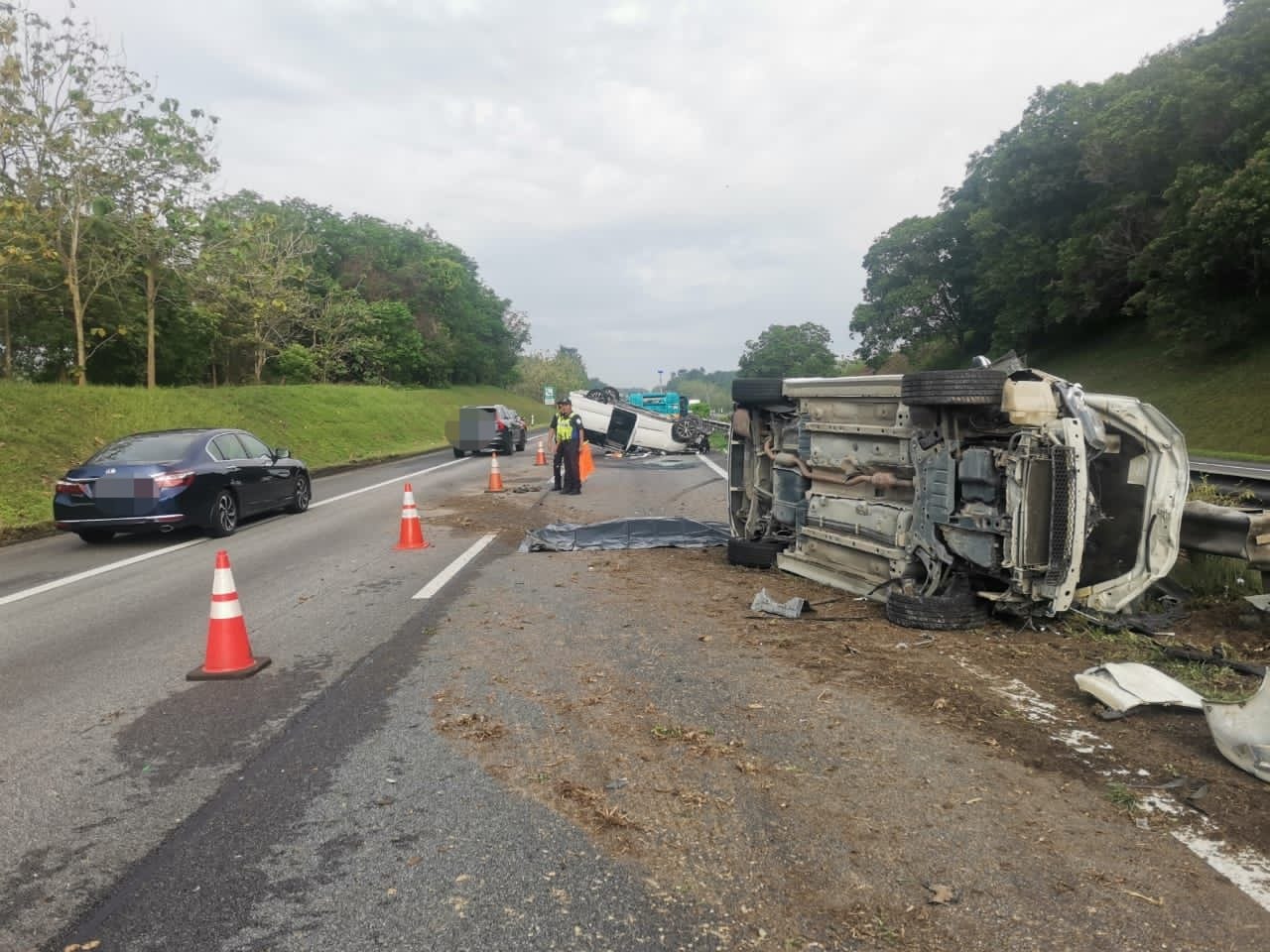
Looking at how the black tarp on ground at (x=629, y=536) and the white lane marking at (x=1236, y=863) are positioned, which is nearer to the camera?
the white lane marking at (x=1236, y=863)

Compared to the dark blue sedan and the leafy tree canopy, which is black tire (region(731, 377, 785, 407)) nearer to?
the dark blue sedan

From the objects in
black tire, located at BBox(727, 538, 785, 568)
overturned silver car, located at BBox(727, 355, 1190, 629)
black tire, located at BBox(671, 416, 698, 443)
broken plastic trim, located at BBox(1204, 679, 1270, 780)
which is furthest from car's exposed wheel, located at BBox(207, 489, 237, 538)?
black tire, located at BBox(671, 416, 698, 443)

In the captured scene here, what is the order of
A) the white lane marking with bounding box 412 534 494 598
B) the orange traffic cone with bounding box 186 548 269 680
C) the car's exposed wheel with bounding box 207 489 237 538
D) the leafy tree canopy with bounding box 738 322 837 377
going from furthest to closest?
the leafy tree canopy with bounding box 738 322 837 377, the car's exposed wheel with bounding box 207 489 237 538, the white lane marking with bounding box 412 534 494 598, the orange traffic cone with bounding box 186 548 269 680

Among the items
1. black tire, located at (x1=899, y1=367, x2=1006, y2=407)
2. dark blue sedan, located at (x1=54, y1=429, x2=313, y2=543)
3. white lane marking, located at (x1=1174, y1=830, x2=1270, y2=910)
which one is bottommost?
white lane marking, located at (x1=1174, y1=830, x2=1270, y2=910)

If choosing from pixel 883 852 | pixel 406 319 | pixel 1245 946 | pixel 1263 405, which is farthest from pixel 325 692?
pixel 406 319

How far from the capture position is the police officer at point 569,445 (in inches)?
600

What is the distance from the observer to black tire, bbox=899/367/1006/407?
548 cm

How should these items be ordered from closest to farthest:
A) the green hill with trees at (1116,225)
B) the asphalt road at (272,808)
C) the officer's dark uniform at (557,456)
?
1. the asphalt road at (272,808)
2. the officer's dark uniform at (557,456)
3. the green hill with trees at (1116,225)

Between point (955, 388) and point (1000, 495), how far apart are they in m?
0.78

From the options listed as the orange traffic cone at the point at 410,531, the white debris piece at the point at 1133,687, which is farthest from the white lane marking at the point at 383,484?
the white debris piece at the point at 1133,687

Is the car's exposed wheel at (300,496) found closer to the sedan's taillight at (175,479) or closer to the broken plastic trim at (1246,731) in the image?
the sedan's taillight at (175,479)

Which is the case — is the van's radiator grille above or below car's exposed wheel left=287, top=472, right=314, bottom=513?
above

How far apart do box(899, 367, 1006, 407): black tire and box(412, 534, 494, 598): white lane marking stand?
4.33 meters

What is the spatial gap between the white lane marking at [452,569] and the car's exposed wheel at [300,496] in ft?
Result: 14.9
